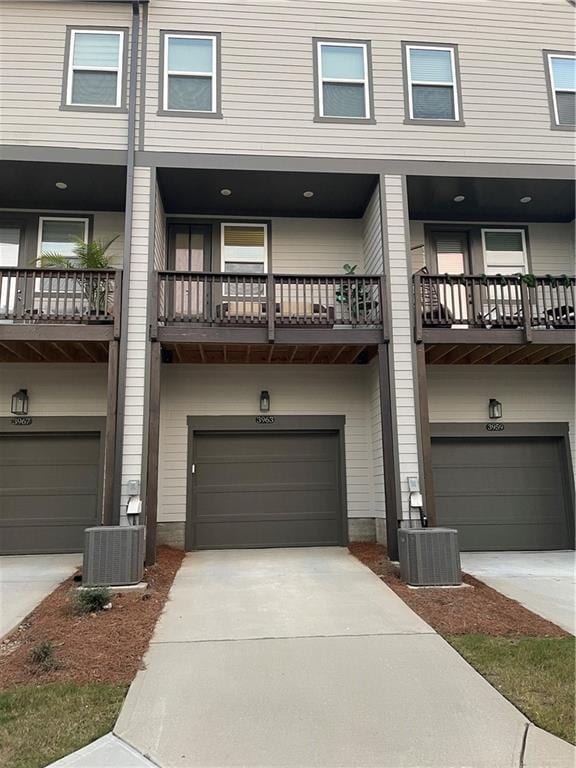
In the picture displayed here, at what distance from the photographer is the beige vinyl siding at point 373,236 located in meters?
8.80

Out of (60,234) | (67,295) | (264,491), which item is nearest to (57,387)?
(67,295)

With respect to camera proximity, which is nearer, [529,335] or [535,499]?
[529,335]

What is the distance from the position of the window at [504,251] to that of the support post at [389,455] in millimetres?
3383

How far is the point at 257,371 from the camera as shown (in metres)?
9.52

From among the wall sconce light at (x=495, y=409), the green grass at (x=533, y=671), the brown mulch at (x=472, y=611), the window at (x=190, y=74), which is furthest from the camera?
the wall sconce light at (x=495, y=409)

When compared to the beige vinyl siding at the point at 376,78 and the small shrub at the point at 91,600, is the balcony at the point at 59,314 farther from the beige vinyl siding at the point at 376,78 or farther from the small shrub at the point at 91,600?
the small shrub at the point at 91,600

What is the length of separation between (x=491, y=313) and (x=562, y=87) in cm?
433

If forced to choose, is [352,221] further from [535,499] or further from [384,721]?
[384,721]

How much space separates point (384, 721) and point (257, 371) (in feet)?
22.0

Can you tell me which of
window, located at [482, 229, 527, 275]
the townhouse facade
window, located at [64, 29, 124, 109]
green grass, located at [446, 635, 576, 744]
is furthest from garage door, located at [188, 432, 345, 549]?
window, located at [64, 29, 124, 109]

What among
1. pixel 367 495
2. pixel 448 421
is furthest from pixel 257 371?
pixel 448 421

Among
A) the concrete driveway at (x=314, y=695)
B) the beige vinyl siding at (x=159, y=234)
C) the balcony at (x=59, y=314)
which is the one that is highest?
the beige vinyl siding at (x=159, y=234)

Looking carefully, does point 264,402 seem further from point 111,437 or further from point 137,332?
point 111,437

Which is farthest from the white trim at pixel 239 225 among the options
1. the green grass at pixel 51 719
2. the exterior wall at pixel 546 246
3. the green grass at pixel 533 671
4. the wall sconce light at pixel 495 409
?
the green grass at pixel 51 719
